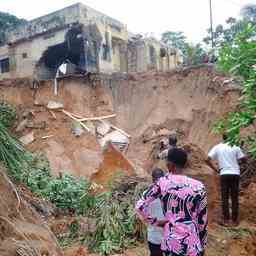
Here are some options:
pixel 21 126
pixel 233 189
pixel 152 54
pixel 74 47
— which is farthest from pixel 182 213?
pixel 152 54

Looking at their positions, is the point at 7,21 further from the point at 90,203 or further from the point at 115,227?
the point at 115,227

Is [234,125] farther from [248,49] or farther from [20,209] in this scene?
[20,209]

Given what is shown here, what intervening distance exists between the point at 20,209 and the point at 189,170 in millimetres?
5473

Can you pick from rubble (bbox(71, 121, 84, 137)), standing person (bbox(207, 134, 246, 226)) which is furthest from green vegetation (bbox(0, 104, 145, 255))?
rubble (bbox(71, 121, 84, 137))

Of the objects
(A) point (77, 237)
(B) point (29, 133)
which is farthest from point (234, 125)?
(B) point (29, 133)

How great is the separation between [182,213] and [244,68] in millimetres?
2163

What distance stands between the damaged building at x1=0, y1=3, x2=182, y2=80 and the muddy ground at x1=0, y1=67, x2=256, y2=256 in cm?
209

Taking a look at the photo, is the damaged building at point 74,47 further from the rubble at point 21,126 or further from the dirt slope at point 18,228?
the dirt slope at point 18,228

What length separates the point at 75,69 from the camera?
18.5 meters

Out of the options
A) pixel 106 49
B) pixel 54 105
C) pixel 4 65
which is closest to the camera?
pixel 54 105

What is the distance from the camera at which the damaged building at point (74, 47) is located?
18562mm

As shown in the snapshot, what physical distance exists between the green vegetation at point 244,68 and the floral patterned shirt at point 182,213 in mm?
1274

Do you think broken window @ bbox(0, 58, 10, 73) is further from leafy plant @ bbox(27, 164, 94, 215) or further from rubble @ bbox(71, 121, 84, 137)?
leafy plant @ bbox(27, 164, 94, 215)

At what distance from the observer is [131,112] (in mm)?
15719
